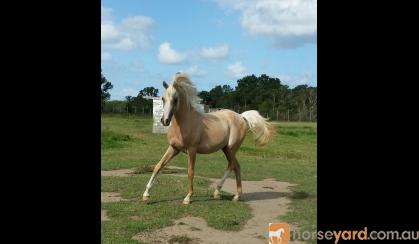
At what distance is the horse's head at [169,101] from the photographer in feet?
18.6

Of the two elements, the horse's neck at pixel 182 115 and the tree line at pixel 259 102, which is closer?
the horse's neck at pixel 182 115

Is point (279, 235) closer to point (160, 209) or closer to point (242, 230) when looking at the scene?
point (242, 230)

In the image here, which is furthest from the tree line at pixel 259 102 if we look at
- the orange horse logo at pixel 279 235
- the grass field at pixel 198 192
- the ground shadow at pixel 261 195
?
the orange horse logo at pixel 279 235

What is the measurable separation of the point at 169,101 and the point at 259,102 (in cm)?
2843

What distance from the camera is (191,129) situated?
243 inches

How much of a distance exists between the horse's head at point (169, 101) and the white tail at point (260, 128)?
1722 millimetres

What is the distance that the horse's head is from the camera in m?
5.68

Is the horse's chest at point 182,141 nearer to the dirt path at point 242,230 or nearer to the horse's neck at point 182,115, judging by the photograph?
the horse's neck at point 182,115

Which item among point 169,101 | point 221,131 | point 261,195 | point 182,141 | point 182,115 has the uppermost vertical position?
point 169,101

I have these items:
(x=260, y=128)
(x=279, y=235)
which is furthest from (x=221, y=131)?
(x=279, y=235)
